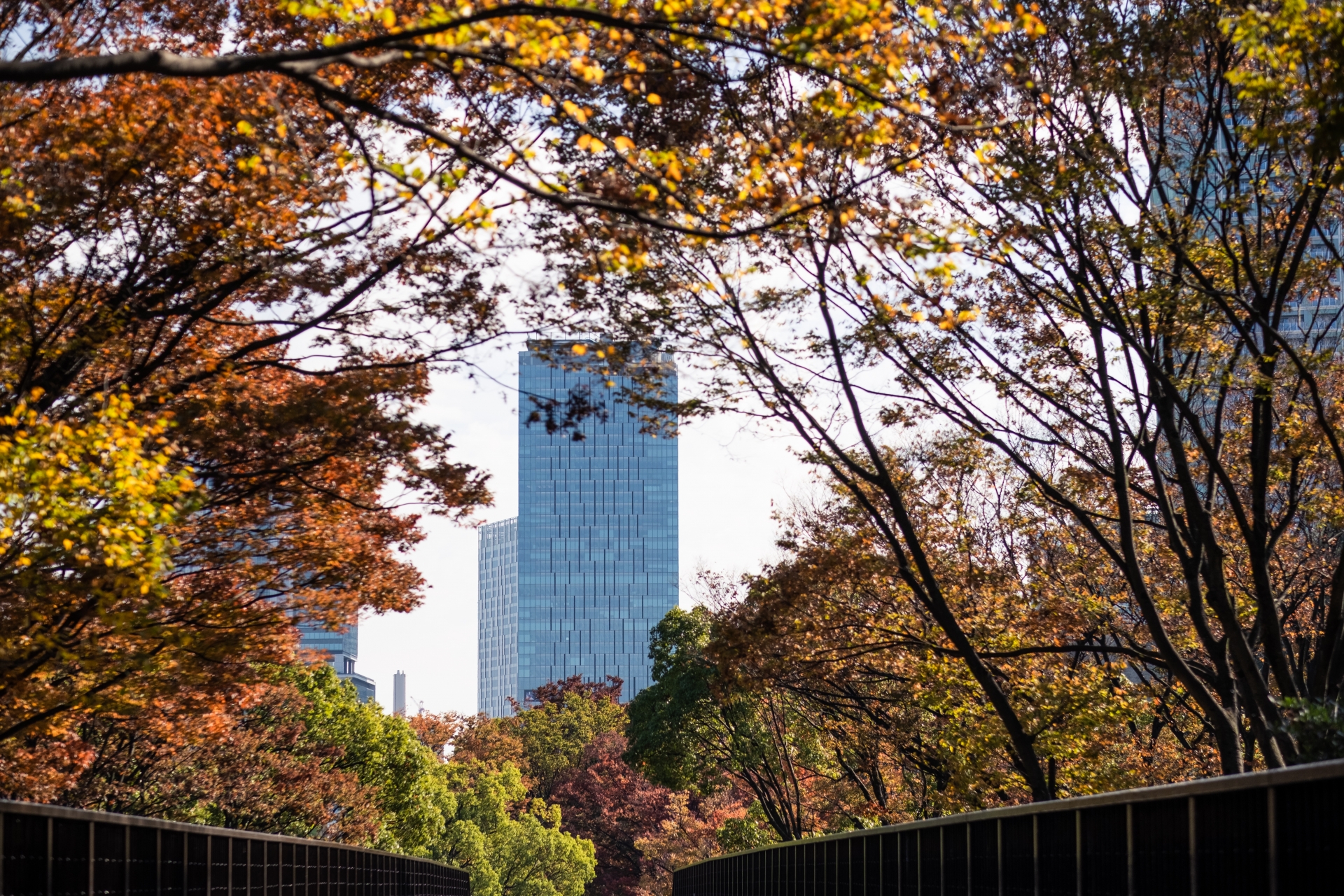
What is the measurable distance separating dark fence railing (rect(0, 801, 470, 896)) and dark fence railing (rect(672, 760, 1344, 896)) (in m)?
6.08

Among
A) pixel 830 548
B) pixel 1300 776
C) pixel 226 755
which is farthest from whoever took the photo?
pixel 226 755

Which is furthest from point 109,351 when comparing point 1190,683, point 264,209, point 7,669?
point 1190,683

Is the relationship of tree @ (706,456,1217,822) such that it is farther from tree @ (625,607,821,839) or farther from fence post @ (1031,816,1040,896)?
tree @ (625,607,821,839)

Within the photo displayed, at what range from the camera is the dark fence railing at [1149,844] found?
537cm

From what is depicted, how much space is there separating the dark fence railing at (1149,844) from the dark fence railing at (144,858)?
20.0 ft

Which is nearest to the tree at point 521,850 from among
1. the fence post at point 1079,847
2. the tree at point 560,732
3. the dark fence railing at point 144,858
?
the tree at point 560,732

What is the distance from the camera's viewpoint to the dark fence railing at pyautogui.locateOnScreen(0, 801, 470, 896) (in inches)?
284

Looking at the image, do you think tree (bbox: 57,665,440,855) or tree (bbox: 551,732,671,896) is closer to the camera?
tree (bbox: 57,665,440,855)

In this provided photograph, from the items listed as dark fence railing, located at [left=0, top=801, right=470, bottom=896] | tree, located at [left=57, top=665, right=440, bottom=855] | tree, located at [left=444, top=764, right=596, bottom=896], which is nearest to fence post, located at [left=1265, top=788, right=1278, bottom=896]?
dark fence railing, located at [left=0, top=801, right=470, bottom=896]

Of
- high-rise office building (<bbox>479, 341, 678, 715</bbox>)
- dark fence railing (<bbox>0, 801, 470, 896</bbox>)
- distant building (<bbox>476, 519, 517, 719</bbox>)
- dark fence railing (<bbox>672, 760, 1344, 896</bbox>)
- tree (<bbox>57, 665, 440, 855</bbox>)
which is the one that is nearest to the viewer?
dark fence railing (<bbox>672, 760, 1344, 896</bbox>)

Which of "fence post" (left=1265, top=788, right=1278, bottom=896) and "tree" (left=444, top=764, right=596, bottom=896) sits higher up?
"fence post" (left=1265, top=788, right=1278, bottom=896)

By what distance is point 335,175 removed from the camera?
1009 centimetres

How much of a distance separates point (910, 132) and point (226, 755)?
55.1 ft

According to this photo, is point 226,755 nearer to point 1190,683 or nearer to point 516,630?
point 1190,683
